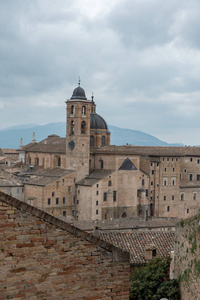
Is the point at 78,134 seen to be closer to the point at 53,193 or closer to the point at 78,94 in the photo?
the point at 78,94

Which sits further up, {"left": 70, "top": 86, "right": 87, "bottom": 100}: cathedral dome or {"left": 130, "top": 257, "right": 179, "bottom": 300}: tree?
{"left": 70, "top": 86, "right": 87, "bottom": 100}: cathedral dome

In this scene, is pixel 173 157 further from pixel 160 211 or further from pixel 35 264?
pixel 35 264

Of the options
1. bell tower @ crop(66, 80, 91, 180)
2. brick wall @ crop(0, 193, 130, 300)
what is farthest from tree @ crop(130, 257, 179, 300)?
bell tower @ crop(66, 80, 91, 180)

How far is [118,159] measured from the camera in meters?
48.7

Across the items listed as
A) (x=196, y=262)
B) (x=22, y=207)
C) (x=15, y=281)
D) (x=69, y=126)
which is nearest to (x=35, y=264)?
(x=15, y=281)

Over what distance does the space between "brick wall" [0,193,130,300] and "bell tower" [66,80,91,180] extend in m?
40.7

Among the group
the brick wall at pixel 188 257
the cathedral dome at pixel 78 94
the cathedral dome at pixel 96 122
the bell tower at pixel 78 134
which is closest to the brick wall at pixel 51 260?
the brick wall at pixel 188 257

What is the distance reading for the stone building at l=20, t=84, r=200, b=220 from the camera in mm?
47344

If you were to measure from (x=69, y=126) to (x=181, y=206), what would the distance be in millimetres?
15261

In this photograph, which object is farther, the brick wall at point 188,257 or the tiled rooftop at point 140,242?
the tiled rooftop at point 140,242

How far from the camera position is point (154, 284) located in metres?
14.9

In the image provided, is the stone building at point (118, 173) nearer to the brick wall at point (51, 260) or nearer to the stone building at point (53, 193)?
the stone building at point (53, 193)

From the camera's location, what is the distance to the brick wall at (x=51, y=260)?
7.05m

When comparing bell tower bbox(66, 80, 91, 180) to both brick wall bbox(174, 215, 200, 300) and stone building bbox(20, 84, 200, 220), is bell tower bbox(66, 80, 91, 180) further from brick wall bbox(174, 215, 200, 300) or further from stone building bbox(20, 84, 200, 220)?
brick wall bbox(174, 215, 200, 300)
